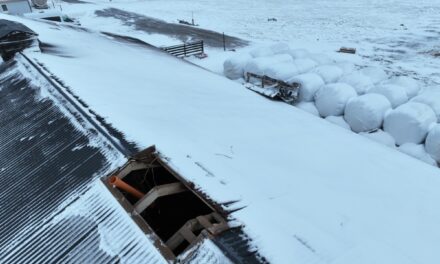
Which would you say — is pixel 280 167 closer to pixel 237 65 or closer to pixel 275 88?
pixel 275 88

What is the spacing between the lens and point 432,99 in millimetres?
12062

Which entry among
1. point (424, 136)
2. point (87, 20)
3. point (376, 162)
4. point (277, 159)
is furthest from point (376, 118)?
point (87, 20)

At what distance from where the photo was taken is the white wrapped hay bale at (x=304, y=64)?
16.6m

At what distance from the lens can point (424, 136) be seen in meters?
11.5

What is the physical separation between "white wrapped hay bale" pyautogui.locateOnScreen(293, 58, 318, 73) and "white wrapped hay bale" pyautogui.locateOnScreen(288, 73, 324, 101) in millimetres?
1429

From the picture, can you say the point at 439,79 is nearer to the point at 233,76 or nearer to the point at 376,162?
the point at 233,76

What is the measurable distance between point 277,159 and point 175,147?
208 centimetres

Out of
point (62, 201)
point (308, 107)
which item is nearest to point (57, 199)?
point (62, 201)

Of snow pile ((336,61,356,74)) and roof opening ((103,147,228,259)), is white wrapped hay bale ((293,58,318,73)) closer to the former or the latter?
snow pile ((336,61,356,74))

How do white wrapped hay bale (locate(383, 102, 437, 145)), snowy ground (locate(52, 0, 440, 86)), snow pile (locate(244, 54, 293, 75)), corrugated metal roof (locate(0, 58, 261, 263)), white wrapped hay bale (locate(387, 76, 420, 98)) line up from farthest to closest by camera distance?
snowy ground (locate(52, 0, 440, 86)) → snow pile (locate(244, 54, 293, 75)) → white wrapped hay bale (locate(387, 76, 420, 98)) → white wrapped hay bale (locate(383, 102, 437, 145)) → corrugated metal roof (locate(0, 58, 261, 263))

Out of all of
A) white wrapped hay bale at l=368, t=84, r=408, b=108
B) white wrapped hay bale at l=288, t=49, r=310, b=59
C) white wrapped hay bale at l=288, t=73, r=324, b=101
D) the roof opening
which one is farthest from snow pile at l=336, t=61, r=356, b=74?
the roof opening

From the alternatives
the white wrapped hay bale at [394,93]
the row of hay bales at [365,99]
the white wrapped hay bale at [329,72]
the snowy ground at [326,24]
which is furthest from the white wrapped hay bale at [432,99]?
the snowy ground at [326,24]

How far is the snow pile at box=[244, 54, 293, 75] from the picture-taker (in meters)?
16.8

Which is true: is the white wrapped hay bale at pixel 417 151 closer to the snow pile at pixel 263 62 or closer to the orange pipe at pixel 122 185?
the snow pile at pixel 263 62
